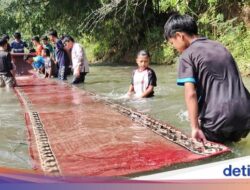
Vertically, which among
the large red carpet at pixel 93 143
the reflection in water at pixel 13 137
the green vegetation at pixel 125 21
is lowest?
the reflection in water at pixel 13 137

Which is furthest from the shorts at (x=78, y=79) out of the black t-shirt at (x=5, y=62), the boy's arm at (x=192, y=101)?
the boy's arm at (x=192, y=101)

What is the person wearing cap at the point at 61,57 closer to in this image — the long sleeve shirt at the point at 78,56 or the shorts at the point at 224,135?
the long sleeve shirt at the point at 78,56

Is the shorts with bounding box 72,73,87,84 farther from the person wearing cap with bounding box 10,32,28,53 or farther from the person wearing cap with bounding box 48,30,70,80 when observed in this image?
the person wearing cap with bounding box 10,32,28,53

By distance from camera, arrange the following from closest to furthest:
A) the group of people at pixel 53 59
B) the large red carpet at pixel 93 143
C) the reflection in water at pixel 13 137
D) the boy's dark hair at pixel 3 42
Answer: the large red carpet at pixel 93 143, the reflection in water at pixel 13 137, the boy's dark hair at pixel 3 42, the group of people at pixel 53 59

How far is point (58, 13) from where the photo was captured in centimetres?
2242

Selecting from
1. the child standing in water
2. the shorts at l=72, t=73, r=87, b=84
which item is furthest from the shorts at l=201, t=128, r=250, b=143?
the shorts at l=72, t=73, r=87, b=84

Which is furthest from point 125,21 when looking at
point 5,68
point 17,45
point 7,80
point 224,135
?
point 224,135

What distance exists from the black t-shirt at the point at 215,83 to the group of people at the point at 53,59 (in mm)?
7962

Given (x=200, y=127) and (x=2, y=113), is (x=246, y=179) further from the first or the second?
(x=2, y=113)

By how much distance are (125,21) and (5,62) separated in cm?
958

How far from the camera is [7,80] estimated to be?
464 inches

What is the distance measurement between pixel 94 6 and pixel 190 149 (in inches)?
685

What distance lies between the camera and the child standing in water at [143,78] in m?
8.48

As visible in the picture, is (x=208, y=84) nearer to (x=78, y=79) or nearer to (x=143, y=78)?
(x=143, y=78)
